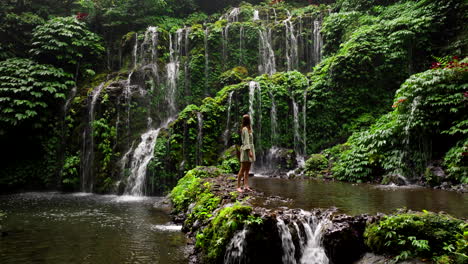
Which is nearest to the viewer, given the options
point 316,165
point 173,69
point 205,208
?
point 205,208

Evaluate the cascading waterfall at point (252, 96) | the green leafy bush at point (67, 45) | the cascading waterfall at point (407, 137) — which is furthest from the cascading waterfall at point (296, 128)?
the green leafy bush at point (67, 45)

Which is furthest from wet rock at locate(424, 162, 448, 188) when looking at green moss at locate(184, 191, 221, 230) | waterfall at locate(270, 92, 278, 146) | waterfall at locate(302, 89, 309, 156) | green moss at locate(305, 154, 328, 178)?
waterfall at locate(270, 92, 278, 146)

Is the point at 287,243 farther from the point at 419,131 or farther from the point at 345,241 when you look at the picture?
the point at 419,131

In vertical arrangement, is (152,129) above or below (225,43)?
below

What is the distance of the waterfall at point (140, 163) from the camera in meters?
13.4

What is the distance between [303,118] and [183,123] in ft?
21.9

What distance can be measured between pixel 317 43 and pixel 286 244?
17.8m

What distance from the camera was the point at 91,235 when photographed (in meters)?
6.73

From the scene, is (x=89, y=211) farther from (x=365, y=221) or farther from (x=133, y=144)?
(x=365, y=221)

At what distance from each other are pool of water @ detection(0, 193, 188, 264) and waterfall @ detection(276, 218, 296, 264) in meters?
1.88

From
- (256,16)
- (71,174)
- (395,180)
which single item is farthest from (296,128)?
(71,174)

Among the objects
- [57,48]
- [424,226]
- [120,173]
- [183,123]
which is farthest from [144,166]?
[424,226]

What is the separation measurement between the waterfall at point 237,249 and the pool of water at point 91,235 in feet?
3.63

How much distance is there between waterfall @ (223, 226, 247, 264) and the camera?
446 centimetres
